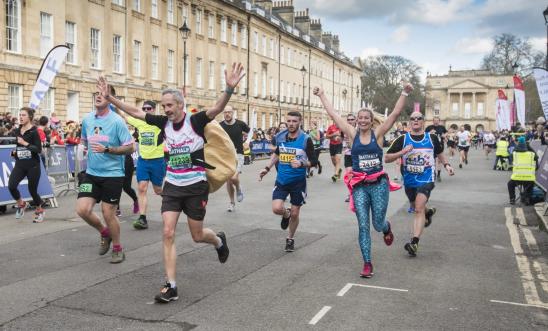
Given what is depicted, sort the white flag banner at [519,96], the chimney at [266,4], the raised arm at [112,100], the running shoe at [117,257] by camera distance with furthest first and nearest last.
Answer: the chimney at [266,4], the white flag banner at [519,96], the running shoe at [117,257], the raised arm at [112,100]

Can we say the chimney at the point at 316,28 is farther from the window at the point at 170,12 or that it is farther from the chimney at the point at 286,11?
the window at the point at 170,12

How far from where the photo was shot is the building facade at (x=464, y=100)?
12482cm

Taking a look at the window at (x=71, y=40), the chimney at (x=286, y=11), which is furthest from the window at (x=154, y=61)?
the chimney at (x=286, y=11)

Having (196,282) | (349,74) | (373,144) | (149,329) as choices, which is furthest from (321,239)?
(349,74)

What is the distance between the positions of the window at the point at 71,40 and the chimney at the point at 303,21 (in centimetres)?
5299

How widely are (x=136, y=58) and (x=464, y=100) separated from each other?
105093mm

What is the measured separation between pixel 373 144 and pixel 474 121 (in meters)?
127

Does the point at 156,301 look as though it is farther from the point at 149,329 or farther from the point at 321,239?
the point at 321,239

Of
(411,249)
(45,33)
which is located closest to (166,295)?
(411,249)

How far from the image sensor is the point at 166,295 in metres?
5.26

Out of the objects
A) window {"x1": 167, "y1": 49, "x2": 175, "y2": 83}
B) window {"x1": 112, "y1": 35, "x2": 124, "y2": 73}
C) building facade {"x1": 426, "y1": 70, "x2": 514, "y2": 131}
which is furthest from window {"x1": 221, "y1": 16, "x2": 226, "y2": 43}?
building facade {"x1": 426, "y1": 70, "x2": 514, "y2": 131}

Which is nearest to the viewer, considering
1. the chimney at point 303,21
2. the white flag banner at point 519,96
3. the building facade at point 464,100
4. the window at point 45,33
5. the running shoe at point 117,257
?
the running shoe at point 117,257

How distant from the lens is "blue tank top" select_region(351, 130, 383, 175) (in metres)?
6.62

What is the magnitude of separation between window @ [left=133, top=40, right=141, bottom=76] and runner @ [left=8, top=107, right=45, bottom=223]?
27095 millimetres
